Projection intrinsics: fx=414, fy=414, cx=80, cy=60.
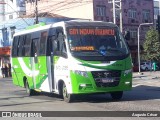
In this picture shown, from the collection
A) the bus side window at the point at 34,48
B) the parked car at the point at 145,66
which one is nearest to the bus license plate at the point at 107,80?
the bus side window at the point at 34,48

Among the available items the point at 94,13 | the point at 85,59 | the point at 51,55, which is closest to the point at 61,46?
the point at 51,55

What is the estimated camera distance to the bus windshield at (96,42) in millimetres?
14953

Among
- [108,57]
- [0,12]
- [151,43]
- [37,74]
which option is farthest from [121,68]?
[0,12]

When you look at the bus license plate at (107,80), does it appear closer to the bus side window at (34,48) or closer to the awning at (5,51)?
the bus side window at (34,48)

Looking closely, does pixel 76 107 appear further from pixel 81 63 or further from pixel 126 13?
pixel 126 13

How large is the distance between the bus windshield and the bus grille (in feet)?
2.00

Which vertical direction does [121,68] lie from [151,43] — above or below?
above

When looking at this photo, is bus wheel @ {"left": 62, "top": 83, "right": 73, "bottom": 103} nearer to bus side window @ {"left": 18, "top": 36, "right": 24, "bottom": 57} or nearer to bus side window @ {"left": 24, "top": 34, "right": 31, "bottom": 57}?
bus side window @ {"left": 24, "top": 34, "right": 31, "bottom": 57}

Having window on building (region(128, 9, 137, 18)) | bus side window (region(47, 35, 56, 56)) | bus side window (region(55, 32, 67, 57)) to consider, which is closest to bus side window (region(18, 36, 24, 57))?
bus side window (region(47, 35, 56, 56))

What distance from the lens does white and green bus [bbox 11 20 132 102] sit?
14.7m

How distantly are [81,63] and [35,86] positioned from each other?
16.0ft

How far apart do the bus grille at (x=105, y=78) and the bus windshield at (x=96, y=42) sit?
0.61 m

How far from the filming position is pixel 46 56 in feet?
55.8

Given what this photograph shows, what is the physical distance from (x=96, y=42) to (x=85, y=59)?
0.92 m
